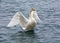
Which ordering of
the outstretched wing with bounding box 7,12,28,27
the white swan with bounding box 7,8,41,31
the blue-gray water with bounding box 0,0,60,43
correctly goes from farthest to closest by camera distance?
the outstretched wing with bounding box 7,12,28,27, the white swan with bounding box 7,8,41,31, the blue-gray water with bounding box 0,0,60,43

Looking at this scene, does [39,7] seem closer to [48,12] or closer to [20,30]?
[48,12]

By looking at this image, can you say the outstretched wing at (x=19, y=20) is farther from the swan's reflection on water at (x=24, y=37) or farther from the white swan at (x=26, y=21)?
the swan's reflection on water at (x=24, y=37)

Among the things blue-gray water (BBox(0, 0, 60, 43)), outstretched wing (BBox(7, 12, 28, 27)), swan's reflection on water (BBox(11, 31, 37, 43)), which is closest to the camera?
swan's reflection on water (BBox(11, 31, 37, 43))

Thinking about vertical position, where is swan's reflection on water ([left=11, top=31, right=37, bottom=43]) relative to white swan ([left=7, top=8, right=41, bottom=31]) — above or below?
below

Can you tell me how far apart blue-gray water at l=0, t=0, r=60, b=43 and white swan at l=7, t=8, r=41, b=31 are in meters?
0.37

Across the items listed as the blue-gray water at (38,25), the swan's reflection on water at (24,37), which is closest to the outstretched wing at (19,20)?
the blue-gray water at (38,25)

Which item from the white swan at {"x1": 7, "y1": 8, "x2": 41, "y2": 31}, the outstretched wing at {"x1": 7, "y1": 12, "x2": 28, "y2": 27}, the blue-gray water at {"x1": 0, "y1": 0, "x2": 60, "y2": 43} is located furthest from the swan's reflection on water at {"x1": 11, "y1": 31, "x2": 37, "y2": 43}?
the outstretched wing at {"x1": 7, "y1": 12, "x2": 28, "y2": 27}

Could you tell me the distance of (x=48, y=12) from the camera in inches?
905

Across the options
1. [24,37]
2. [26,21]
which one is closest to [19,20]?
[26,21]

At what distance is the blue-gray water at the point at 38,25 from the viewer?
18.9 m

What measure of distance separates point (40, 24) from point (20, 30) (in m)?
1.48

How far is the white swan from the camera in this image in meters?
19.4

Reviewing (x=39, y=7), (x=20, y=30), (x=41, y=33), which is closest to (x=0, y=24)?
(x=20, y=30)

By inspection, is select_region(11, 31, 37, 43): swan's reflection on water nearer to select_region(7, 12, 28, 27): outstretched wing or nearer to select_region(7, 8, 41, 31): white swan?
select_region(7, 8, 41, 31): white swan
